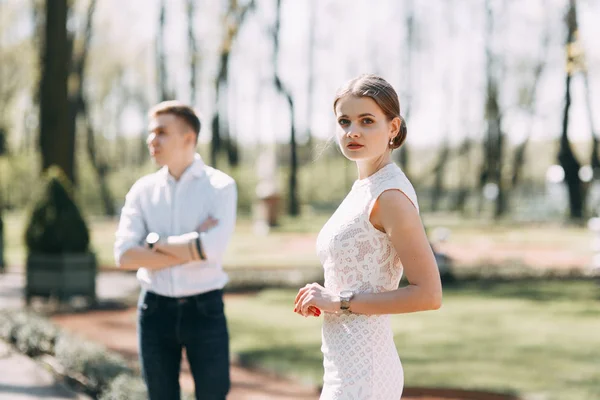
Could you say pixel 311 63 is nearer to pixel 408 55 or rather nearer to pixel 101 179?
pixel 408 55

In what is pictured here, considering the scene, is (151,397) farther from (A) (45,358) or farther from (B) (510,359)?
(B) (510,359)

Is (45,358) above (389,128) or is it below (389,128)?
below

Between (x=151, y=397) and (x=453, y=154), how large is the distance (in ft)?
183

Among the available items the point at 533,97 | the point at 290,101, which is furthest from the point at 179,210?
the point at 533,97

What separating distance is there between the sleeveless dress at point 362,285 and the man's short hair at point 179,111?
1478 millimetres

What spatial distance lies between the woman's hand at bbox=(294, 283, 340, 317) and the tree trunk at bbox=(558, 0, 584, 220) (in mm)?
16952

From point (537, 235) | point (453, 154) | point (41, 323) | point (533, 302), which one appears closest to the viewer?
point (41, 323)

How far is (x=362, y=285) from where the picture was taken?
2.51 metres

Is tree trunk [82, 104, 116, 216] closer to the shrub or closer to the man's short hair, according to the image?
the shrub

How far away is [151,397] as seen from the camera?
381 centimetres

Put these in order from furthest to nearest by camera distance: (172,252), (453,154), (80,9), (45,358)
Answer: (453,154), (80,9), (45,358), (172,252)

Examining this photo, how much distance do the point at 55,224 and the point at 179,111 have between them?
29.4 feet

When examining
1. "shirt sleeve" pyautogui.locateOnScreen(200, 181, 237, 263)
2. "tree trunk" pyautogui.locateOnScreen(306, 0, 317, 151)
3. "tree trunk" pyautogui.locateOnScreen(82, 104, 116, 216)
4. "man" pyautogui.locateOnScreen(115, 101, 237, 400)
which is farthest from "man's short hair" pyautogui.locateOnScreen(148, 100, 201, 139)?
"tree trunk" pyautogui.locateOnScreen(82, 104, 116, 216)

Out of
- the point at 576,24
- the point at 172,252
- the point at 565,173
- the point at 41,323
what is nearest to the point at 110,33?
the point at 565,173
